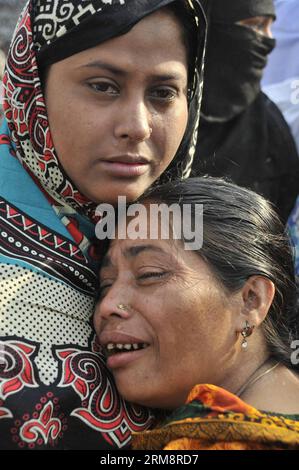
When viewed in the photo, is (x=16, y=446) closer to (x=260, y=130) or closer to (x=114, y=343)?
(x=114, y=343)

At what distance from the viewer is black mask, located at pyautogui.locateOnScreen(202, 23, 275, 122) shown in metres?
4.71

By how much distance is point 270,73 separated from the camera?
5.68 metres

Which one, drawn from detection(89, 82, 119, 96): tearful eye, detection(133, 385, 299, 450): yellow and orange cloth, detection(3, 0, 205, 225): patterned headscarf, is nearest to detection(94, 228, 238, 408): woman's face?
detection(133, 385, 299, 450): yellow and orange cloth

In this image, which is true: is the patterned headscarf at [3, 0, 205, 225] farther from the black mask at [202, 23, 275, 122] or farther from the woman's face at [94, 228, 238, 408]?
the black mask at [202, 23, 275, 122]

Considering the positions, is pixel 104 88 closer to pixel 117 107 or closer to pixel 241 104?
pixel 117 107

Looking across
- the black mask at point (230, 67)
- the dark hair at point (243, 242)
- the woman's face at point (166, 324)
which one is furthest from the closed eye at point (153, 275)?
the black mask at point (230, 67)

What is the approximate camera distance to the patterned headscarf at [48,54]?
2654 mm

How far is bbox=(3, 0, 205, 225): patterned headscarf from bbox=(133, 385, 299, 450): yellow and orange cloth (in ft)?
2.55

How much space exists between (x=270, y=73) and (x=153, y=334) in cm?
348

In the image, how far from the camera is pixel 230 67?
4.75m

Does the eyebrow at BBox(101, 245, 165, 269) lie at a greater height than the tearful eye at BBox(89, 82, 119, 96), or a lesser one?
lesser

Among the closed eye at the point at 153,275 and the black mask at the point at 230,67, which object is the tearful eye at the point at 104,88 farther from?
the black mask at the point at 230,67

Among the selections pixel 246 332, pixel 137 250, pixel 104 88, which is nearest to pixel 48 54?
pixel 104 88

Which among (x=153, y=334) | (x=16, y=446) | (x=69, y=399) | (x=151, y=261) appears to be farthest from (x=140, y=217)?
(x=16, y=446)
